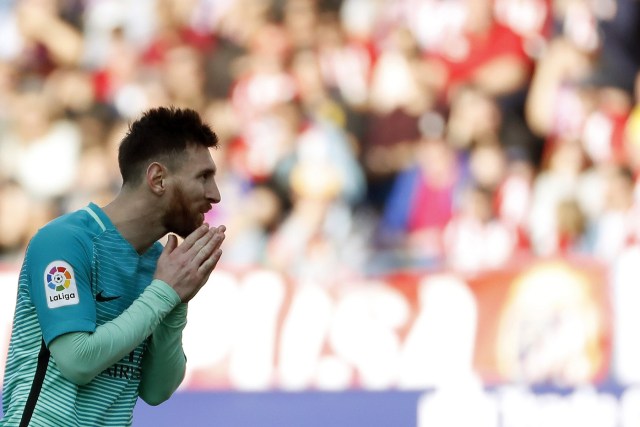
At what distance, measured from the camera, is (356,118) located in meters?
6.85

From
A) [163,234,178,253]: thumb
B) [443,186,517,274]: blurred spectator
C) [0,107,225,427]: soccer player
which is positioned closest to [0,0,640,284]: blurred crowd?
[443,186,517,274]: blurred spectator

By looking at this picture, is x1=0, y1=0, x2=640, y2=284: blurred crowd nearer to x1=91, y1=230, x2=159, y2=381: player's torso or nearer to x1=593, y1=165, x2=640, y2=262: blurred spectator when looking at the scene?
x1=593, y1=165, x2=640, y2=262: blurred spectator

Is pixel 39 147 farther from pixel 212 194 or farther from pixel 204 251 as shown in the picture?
pixel 204 251

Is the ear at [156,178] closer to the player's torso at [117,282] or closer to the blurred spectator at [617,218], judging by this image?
the player's torso at [117,282]

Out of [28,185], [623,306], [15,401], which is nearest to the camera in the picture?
[15,401]

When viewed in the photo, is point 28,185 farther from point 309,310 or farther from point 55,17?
point 309,310

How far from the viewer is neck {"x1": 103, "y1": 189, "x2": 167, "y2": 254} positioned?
2469mm

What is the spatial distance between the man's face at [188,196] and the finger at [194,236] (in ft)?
0.26

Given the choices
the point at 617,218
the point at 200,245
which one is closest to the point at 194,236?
the point at 200,245

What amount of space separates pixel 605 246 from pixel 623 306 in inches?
14.7

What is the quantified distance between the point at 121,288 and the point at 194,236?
205 mm

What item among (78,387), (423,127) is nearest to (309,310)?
(423,127)

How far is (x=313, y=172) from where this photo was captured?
680 centimetres

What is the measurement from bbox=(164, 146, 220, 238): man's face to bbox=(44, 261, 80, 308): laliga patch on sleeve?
A: 0.29 meters
